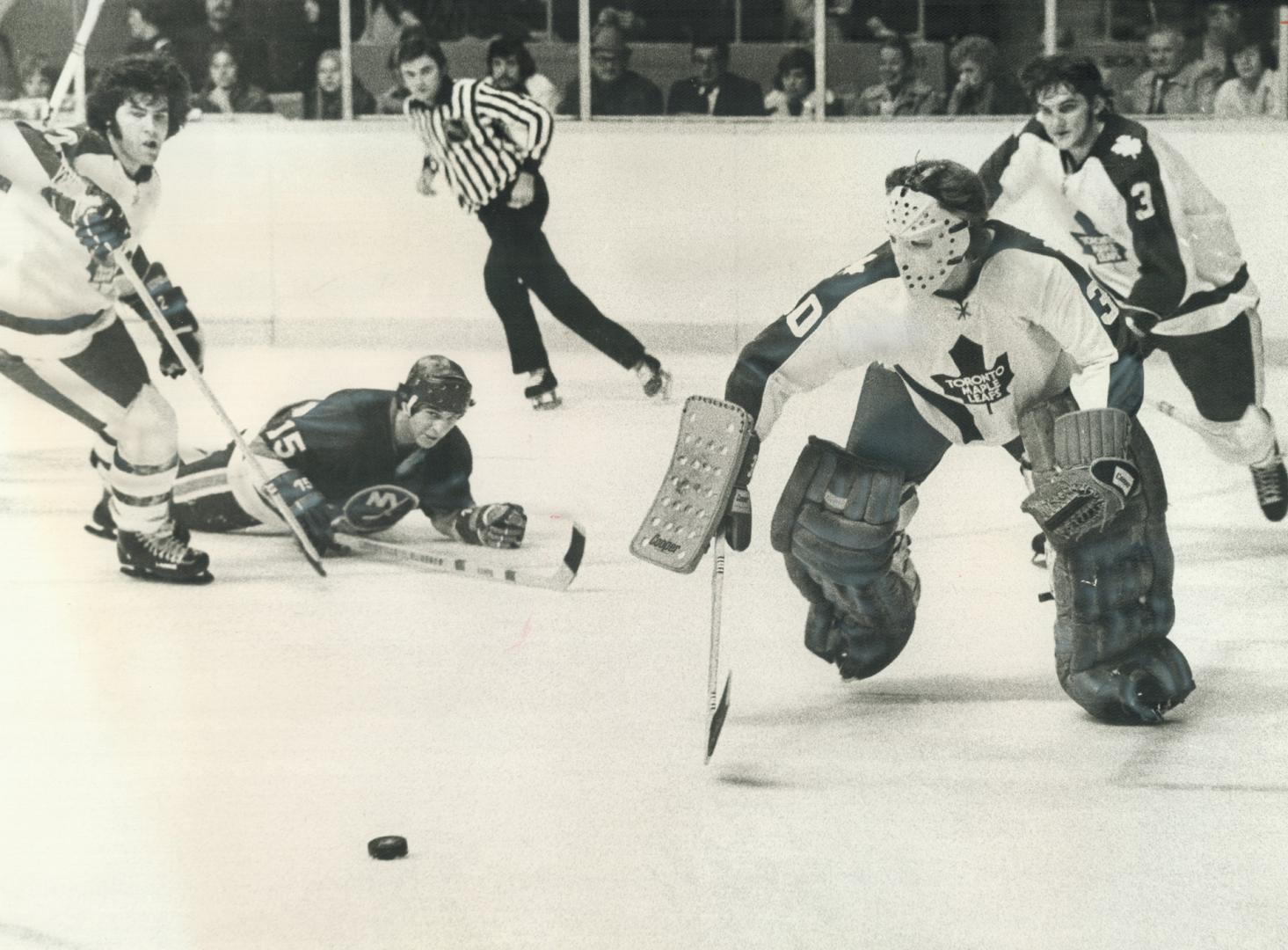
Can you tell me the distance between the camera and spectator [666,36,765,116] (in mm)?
4316

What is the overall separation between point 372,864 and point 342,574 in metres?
1.38

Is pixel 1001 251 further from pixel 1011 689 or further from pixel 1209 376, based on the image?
pixel 1209 376

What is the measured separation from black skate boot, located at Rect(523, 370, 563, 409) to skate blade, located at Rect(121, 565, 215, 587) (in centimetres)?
141

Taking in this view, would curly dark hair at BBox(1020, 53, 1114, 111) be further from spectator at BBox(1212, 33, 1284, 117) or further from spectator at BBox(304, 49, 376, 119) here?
spectator at BBox(304, 49, 376, 119)

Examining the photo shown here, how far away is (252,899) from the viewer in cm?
205

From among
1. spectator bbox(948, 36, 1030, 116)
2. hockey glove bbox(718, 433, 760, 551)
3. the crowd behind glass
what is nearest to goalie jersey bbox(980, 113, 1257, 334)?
the crowd behind glass

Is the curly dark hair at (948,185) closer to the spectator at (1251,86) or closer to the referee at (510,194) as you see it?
the referee at (510,194)

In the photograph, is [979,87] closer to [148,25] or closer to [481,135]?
[481,135]

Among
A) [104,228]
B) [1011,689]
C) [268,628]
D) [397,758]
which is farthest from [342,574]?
[1011,689]

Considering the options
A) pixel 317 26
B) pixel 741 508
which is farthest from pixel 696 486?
pixel 317 26

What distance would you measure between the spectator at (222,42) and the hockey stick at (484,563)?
1354mm

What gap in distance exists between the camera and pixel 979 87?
452 centimetres

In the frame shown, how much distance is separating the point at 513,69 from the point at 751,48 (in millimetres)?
585

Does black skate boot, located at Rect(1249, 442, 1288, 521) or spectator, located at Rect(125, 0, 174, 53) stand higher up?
spectator, located at Rect(125, 0, 174, 53)
